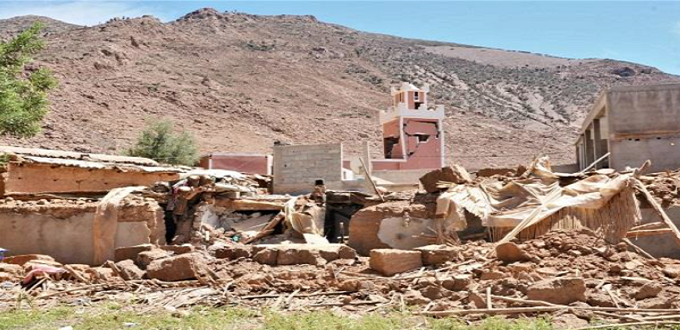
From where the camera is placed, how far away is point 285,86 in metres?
61.3

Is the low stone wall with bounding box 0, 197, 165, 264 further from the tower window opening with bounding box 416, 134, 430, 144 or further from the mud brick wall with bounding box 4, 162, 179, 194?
the tower window opening with bounding box 416, 134, 430, 144

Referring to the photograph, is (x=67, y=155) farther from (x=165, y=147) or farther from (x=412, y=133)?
(x=412, y=133)

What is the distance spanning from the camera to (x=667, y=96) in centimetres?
1513

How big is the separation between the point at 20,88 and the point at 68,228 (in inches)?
125

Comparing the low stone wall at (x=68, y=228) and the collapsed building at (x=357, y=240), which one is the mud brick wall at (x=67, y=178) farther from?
the low stone wall at (x=68, y=228)

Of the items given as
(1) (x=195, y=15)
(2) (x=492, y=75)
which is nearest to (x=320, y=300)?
(2) (x=492, y=75)

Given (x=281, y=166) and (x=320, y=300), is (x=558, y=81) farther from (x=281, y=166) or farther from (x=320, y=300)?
(x=320, y=300)

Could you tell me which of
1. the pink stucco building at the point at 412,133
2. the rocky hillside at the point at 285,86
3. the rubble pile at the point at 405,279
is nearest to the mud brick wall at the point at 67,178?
the rubble pile at the point at 405,279

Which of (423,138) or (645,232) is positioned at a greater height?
(423,138)

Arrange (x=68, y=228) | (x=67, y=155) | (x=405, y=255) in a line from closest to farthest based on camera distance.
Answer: (x=405, y=255), (x=68, y=228), (x=67, y=155)

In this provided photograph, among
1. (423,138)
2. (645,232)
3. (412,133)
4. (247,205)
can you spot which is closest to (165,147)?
(412,133)

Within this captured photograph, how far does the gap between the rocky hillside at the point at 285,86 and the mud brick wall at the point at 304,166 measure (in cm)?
1793

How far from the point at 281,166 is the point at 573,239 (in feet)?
34.3

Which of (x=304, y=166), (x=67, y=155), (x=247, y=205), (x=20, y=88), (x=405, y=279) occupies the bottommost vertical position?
(x=405, y=279)
